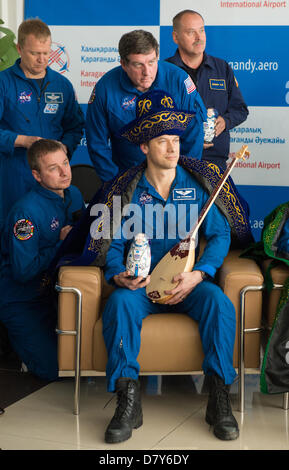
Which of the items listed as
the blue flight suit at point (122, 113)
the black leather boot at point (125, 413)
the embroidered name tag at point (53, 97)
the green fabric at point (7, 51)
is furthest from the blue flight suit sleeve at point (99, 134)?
the black leather boot at point (125, 413)

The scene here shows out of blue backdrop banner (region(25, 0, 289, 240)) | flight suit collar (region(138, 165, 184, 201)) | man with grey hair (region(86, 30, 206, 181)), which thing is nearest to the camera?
flight suit collar (region(138, 165, 184, 201))

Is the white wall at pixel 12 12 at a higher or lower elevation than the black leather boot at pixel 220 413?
higher

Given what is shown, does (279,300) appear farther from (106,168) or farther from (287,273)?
(106,168)

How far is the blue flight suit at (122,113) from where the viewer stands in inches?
156

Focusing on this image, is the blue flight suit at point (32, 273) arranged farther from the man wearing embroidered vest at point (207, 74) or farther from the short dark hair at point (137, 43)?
the man wearing embroidered vest at point (207, 74)

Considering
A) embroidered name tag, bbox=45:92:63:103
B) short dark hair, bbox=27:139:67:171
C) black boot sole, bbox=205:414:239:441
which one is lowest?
black boot sole, bbox=205:414:239:441

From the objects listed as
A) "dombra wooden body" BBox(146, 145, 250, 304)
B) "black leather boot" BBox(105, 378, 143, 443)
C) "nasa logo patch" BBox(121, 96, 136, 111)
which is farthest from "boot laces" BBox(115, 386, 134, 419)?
"nasa logo patch" BBox(121, 96, 136, 111)

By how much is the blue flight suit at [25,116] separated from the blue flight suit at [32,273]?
691 millimetres

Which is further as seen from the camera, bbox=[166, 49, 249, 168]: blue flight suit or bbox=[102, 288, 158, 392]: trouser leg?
bbox=[166, 49, 249, 168]: blue flight suit

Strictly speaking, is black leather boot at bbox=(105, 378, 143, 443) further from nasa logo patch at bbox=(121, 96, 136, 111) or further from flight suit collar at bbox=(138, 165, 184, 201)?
nasa logo patch at bbox=(121, 96, 136, 111)

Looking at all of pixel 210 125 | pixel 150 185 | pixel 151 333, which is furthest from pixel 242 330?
pixel 210 125

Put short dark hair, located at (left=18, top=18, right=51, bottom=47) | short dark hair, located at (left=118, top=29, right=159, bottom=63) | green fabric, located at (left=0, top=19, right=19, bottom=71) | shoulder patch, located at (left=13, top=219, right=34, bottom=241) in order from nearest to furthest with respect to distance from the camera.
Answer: shoulder patch, located at (left=13, top=219, right=34, bottom=241) → short dark hair, located at (left=118, top=29, right=159, bottom=63) → short dark hair, located at (left=18, top=18, right=51, bottom=47) → green fabric, located at (left=0, top=19, right=19, bottom=71)

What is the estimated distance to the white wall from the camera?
5891mm

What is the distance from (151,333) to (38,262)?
80cm
